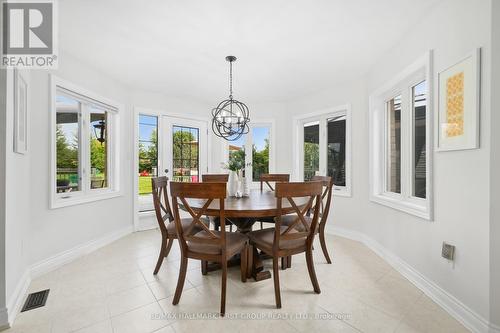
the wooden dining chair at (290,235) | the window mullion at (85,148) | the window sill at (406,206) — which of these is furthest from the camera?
the window mullion at (85,148)

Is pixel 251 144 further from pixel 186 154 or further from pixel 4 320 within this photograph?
pixel 4 320

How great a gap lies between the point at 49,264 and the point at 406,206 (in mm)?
3755

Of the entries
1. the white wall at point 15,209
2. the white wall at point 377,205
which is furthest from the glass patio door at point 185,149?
the white wall at point 15,209

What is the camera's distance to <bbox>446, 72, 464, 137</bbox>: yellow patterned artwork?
1.69m

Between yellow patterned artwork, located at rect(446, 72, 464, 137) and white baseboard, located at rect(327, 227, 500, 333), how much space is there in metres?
1.23

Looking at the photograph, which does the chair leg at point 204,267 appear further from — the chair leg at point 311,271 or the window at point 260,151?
the window at point 260,151

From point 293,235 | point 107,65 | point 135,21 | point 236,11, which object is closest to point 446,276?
point 293,235

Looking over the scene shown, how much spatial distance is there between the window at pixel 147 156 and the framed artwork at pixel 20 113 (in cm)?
192

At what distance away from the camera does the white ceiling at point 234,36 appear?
1.96 m

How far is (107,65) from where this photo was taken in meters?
3.07

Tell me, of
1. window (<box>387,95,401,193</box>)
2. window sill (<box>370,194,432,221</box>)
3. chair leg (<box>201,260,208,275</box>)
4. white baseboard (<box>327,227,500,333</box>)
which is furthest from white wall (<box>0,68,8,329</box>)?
window (<box>387,95,401,193</box>)

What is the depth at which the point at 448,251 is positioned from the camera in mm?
1791

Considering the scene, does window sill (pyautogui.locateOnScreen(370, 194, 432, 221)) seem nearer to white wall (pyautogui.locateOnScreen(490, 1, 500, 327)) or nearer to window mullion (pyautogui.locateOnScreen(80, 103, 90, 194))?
white wall (pyautogui.locateOnScreen(490, 1, 500, 327))

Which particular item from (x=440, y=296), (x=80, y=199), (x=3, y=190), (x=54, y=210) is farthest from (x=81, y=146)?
(x=440, y=296)
